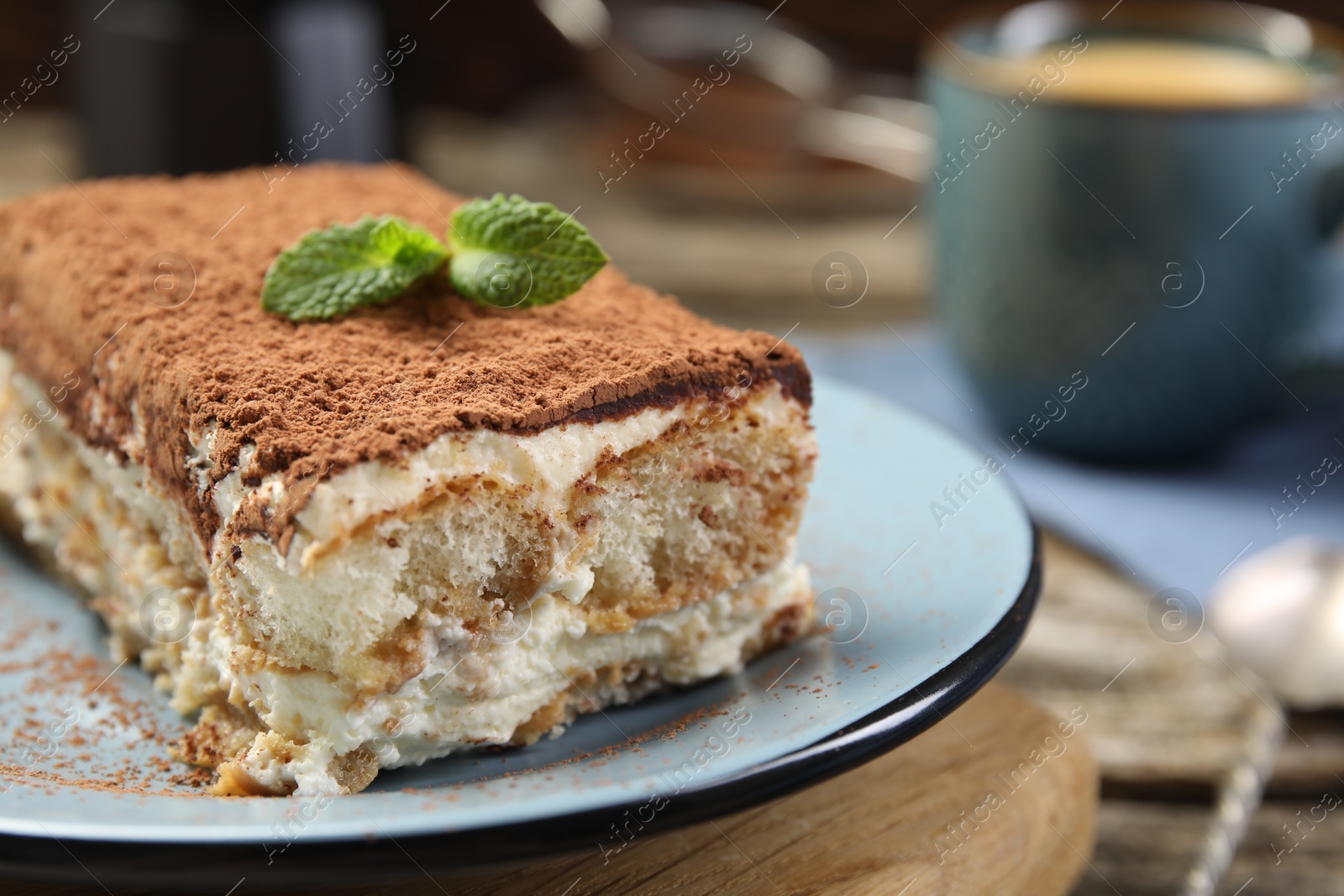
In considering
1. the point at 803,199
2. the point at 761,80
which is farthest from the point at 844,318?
the point at 761,80

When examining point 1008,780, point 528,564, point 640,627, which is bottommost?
point 1008,780

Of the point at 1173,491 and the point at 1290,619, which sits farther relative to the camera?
the point at 1173,491

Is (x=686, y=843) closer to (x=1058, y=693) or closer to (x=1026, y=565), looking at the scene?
(x=1026, y=565)

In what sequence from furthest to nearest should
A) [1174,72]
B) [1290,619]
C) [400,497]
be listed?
[1174,72], [1290,619], [400,497]

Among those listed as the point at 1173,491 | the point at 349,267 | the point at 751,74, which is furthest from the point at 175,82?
the point at 1173,491

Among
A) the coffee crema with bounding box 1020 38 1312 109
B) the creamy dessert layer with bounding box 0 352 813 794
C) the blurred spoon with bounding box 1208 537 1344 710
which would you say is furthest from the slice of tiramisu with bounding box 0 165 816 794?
the coffee crema with bounding box 1020 38 1312 109

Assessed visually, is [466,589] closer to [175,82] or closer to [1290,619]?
[1290,619]

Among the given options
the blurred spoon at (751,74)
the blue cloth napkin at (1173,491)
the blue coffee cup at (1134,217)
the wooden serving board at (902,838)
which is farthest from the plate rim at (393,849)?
the blurred spoon at (751,74)
